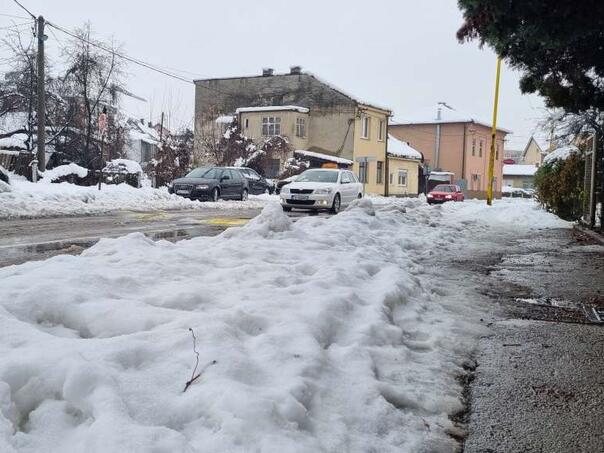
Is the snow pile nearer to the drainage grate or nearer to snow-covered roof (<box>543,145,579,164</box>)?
snow-covered roof (<box>543,145,579,164</box>)

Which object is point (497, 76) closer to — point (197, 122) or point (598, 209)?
point (598, 209)

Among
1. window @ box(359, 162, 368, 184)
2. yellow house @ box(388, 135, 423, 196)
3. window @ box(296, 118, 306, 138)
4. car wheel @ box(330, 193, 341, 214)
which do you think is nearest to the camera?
car wheel @ box(330, 193, 341, 214)

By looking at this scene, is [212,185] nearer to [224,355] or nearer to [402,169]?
[224,355]

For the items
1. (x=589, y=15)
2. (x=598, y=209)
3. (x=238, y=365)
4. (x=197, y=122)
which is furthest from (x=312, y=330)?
(x=197, y=122)

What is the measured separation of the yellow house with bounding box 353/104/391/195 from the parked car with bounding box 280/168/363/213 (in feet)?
74.1

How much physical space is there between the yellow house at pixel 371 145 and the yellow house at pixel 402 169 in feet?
4.24

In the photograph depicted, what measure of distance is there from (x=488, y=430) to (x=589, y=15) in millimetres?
5758

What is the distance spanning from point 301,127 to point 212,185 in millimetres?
20695

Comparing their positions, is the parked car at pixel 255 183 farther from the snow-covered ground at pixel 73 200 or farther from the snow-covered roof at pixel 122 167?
the snow-covered ground at pixel 73 200

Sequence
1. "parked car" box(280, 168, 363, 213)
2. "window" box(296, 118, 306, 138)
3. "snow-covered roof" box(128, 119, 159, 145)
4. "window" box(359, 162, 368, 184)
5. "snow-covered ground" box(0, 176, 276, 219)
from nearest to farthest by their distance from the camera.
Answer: "snow-covered ground" box(0, 176, 276, 219)
"parked car" box(280, 168, 363, 213)
"window" box(296, 118, 306, 138)
"window" box(359, 162, 368, 184)
"snow-covered roof" box(128, 119, 159, 145)

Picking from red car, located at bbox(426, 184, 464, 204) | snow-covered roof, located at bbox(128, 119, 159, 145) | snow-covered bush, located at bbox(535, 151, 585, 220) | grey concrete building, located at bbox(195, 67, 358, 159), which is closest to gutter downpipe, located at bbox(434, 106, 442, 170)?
grey concrete building, located at bbox(195, 67, 358, 159)

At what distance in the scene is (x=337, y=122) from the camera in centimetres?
4350

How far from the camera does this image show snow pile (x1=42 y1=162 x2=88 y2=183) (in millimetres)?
22172

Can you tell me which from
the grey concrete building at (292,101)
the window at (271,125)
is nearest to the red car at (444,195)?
the grey concrete building at (292,101)
